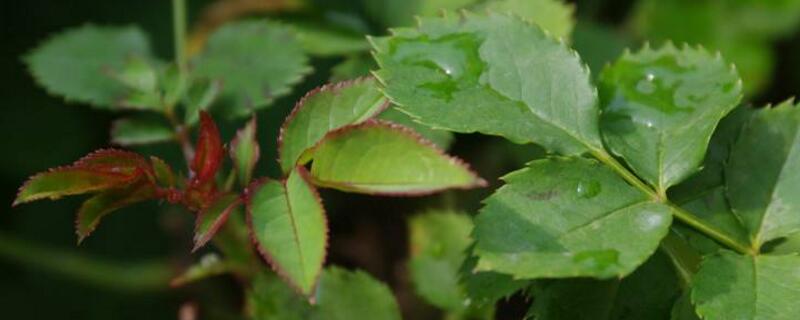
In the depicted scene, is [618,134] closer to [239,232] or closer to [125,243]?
[239,232]

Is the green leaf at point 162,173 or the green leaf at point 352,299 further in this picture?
the green leaf at point 352,299

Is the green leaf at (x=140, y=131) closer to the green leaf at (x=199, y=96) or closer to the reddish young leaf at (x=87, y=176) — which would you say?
the green leaf at (x=199, y=96)

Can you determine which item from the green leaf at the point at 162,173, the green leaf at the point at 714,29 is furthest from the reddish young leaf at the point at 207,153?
the green leaf at the point at 714,29

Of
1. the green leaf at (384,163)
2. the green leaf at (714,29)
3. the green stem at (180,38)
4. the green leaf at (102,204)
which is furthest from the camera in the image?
the green leaf at (714,29)

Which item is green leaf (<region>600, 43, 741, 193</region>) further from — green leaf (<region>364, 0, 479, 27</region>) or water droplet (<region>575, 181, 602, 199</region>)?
green leaf (<region>364, 0, 479, 27</region>)

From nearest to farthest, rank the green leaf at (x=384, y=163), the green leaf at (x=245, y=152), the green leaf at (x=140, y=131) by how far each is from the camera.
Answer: the green leaf at (x=384, y=163), the green leaf at (x=245, y=152), the green leaf at (x=140, y=131)

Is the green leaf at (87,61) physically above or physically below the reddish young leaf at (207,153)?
below

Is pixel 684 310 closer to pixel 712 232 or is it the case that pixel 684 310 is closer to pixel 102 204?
pixel 712 232
